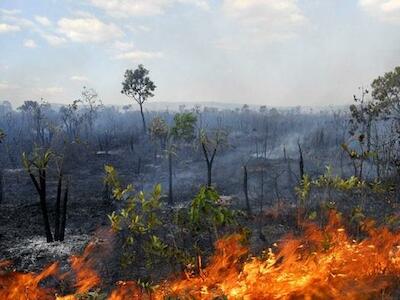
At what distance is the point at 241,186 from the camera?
37906mm

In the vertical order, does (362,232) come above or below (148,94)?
below

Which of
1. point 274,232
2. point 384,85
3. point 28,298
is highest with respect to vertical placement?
point 384,85

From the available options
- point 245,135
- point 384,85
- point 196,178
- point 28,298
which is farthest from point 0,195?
point 245,135

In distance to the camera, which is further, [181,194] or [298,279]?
[181,194]

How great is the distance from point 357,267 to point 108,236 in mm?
14595

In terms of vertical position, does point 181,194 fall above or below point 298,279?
below

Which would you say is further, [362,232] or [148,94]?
[148,94]

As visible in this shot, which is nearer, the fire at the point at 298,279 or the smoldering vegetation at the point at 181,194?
the fire at the point at 298,279

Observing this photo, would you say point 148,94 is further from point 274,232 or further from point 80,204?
point 274,232

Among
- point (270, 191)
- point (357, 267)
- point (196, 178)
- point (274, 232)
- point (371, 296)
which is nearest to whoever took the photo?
point (371, 296)

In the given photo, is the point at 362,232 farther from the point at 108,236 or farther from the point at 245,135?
the point at 245,135

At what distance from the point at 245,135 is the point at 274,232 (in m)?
51.2

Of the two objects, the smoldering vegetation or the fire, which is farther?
the smoldering vegetation

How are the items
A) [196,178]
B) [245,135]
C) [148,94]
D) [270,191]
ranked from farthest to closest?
[245,135] → [148,94] → [196,178] → [270,191]
